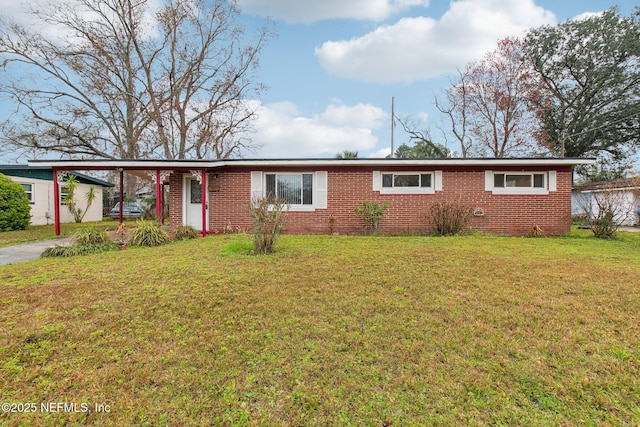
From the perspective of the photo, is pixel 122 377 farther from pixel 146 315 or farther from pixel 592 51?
pixel 592 51

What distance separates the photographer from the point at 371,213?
10109 millimetres

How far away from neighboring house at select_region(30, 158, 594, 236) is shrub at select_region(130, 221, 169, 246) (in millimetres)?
1691

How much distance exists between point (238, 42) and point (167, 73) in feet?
18.4

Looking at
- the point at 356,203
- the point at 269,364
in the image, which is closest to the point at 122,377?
the point at 269,364

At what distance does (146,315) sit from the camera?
3289 millimetres

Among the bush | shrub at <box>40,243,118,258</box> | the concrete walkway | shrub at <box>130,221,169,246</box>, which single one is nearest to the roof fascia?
shrub at <box>130,221,169,246</box>

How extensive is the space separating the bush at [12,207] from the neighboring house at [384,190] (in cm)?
453

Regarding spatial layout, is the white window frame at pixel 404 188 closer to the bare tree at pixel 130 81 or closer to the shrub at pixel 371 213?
the shrub at pixel 371 213

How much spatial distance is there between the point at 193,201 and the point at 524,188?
451 inches

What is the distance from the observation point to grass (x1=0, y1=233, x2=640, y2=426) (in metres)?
1.98

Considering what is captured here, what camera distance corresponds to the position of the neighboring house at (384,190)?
10133 mm

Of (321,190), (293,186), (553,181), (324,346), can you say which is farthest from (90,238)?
(553,181)

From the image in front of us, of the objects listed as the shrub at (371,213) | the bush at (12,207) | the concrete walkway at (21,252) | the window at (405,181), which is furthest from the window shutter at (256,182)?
the bush at (12,207)

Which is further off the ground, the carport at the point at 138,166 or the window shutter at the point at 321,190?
the carport at the point at 138,166
